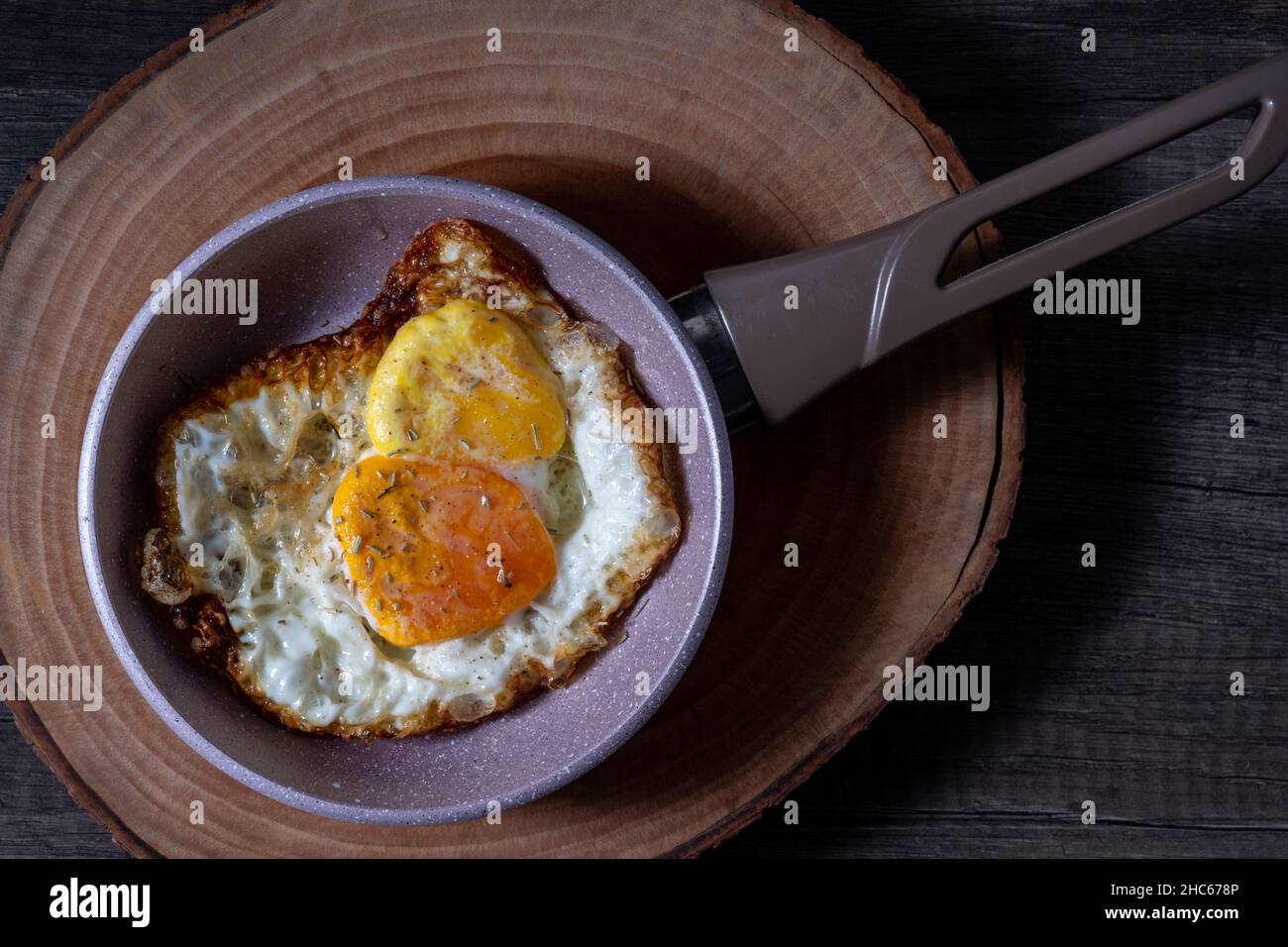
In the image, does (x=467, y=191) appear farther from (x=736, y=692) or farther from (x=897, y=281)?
(x=736, y=692)

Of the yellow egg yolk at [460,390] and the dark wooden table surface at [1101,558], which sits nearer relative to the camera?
the yellow egg yolk at [460,390]

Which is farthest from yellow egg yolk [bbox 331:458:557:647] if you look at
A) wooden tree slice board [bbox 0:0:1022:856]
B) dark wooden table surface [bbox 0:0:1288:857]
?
dark wooden table surface [bbox 0:0:1288:857]

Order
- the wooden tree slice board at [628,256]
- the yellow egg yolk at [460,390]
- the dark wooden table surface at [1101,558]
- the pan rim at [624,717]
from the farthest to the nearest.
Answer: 1. the dark wooden table surface at [1101,558]
2. the wooden tree slice board at [628,256]
3. the yellow egg yolk at [460,390]
4. the pan rim at [624,717]

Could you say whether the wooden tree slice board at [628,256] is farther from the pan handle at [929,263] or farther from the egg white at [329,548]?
the egg white at [329,548]

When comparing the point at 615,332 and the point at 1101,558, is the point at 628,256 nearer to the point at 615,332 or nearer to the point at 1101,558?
the point at 615,332

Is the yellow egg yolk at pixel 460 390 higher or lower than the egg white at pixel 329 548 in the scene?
higher

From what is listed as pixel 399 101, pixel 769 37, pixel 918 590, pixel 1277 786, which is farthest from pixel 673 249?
pixel 1277 786

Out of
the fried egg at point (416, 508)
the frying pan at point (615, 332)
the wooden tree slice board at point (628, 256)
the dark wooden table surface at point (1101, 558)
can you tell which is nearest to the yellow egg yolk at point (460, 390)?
the fried egg at point (416, 508)

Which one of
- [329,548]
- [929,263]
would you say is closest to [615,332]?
[929,263]
